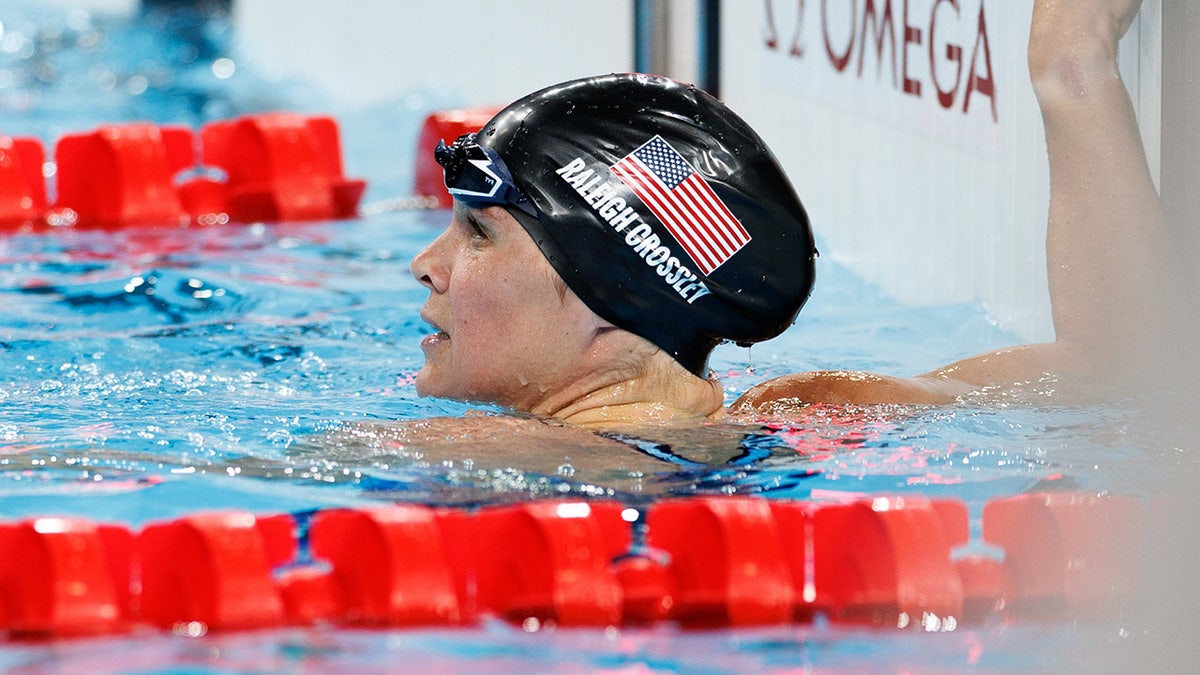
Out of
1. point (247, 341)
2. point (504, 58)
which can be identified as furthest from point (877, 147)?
point (504, 58)

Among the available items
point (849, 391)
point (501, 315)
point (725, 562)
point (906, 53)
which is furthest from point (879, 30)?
point (725, 562)

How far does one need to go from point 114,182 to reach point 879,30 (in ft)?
8.83

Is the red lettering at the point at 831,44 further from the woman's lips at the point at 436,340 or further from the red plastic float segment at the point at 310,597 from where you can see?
the red plastic float segment at the point at 310,597

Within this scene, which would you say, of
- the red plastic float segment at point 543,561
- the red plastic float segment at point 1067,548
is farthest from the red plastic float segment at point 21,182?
the red plastic float segment at point 1067,548

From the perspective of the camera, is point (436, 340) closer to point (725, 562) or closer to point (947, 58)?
point (725, 562)

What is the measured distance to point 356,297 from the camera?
417 cm

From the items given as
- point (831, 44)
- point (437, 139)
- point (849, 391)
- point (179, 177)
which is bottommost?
point (849, 391)

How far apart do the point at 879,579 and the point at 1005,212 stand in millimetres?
1587

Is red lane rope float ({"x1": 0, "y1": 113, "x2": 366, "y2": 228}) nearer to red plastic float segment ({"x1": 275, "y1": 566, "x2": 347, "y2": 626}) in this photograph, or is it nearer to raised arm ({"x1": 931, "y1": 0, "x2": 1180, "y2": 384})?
raised arm ({"x1": 931, "y1": 0, "x2": 1180, "y2": 384})

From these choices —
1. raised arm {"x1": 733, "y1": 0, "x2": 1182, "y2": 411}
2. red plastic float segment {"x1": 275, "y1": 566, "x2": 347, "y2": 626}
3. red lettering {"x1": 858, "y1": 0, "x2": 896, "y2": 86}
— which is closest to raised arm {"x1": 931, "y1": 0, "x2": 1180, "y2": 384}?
raised arm {"x1": 733, "y1": 0, "x2": 1182, "y2": 411}

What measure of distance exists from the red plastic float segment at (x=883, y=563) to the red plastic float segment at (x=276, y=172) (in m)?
3.81

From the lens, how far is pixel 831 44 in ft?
15.1

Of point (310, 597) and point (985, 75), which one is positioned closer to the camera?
point (310, 597)

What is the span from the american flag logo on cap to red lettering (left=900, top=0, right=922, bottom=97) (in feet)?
5.62
